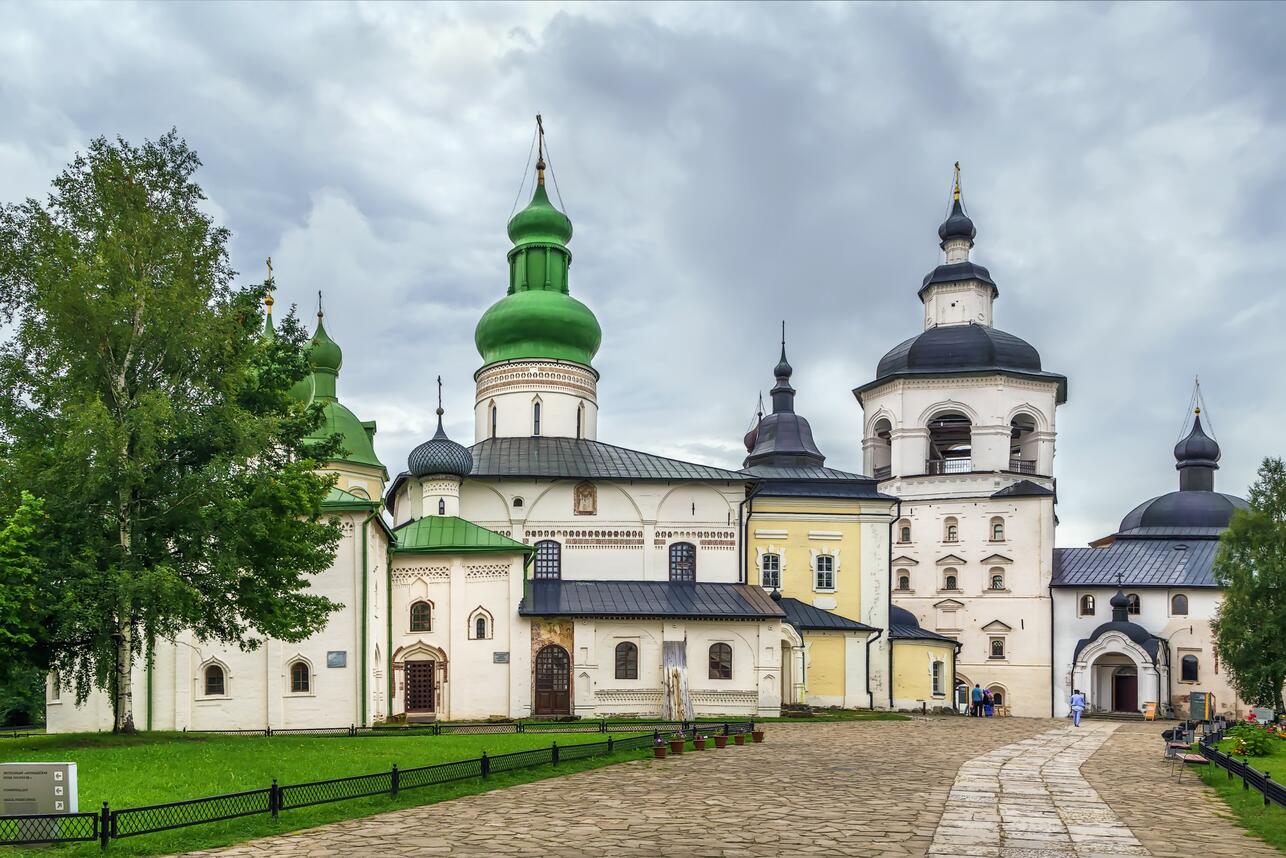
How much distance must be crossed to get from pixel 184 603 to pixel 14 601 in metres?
2.46

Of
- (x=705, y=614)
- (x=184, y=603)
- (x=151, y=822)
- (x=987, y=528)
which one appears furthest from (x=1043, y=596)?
(x=151, y=822)

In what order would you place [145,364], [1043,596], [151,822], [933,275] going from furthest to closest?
[933,275] < [1043,596] < [145,364] < [151,822]

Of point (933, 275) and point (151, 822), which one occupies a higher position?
point (933, 275)

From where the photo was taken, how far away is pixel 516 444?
38.2 m

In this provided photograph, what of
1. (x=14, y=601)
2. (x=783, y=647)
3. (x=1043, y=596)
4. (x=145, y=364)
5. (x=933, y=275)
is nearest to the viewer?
(x=14, y=601)

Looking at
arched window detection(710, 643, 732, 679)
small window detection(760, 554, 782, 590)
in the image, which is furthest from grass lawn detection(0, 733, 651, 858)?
small window detection(760, 554, 782, 590)

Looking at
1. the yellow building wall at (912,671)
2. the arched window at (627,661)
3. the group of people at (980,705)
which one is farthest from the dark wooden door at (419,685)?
the group of people at (980,705)

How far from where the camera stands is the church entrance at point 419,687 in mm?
32500

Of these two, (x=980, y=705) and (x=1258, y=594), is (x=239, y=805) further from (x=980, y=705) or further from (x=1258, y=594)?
(x=980, y=705)

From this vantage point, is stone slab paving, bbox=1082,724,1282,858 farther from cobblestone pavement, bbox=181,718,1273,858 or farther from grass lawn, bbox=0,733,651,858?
grass lawn, bbox=0,733,651,858

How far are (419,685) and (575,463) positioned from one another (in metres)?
8.41

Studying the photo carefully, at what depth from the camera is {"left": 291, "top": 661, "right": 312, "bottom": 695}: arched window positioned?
28203mm

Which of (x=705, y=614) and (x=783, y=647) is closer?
(x=705, y=614)

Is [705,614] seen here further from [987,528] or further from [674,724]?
[987,528]
